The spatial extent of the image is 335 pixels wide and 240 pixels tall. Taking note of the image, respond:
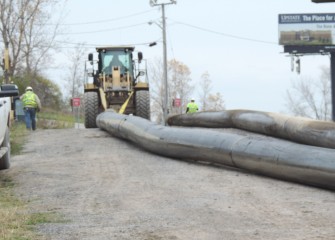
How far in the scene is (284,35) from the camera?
57.1 meters

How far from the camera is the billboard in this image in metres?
57.1

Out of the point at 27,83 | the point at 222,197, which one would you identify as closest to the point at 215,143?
the point at 222,197

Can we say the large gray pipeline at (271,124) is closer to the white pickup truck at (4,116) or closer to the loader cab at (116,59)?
the white pickup truck at (4,116)

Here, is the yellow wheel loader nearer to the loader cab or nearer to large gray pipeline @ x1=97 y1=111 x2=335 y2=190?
the loader cab

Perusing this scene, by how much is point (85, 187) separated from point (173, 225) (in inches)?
118

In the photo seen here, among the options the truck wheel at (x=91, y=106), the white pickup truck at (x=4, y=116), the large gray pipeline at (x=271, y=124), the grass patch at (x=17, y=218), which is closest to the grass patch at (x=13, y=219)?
the grass patch at (x=17, y=218)

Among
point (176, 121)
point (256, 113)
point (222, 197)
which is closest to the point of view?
point (222, 197)

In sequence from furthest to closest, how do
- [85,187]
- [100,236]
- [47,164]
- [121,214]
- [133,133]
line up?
[133,133] → [47,164] → [85,187] → [121,214] → [100,236]

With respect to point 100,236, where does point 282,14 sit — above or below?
above

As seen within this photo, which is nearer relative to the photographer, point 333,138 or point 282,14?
point 333,138

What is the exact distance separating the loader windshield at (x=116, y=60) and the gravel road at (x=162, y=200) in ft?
31.6

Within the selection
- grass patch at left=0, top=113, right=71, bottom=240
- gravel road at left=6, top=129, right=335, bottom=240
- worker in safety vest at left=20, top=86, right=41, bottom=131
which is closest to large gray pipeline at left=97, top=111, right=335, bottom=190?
gravel road at left=6, top=129, right=335, bottom=240

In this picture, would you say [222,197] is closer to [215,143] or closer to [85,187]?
[85,187]

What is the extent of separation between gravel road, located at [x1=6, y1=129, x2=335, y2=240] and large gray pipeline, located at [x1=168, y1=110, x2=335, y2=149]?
3.73 feet
